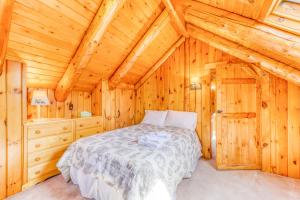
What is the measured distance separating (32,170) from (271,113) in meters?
3.63

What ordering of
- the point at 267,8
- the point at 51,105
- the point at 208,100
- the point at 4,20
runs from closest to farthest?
the point at 267,8 < the point at 4,20 < the point at 51,105 < the point at 208,100

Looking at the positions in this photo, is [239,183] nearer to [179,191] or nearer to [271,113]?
[179,191]

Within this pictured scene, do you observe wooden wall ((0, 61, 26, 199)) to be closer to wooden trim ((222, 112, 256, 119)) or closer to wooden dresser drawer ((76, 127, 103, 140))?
wooden dresser drawer ((76, 127, 103, 140))

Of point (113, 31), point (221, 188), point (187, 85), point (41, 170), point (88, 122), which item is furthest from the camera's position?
point (187, 85)

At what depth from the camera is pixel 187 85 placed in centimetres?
338

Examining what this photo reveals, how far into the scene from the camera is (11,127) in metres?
1.94

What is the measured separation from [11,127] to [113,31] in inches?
72.5

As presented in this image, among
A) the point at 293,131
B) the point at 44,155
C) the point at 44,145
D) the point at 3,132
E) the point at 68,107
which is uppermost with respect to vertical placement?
the point at 68,107

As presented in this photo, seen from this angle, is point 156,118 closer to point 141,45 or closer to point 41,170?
point 141,45

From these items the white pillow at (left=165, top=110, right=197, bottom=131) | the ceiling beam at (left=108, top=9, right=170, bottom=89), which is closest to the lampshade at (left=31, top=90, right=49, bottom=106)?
the ceiling beam at (left=108, top=9, right=170, bottom=89)

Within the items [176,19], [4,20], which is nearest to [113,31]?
[176,19]

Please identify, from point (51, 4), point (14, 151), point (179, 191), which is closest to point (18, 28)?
point (51, 4)

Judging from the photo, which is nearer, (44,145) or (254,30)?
(254,30)

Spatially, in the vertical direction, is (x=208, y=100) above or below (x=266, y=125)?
above
